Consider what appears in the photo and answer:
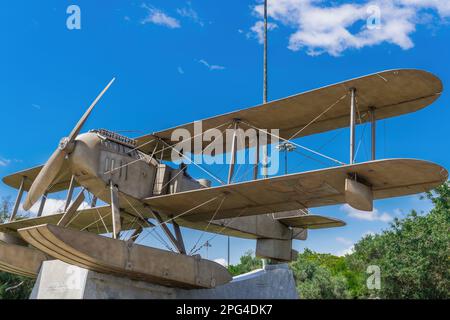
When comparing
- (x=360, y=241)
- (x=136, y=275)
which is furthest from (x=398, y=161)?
(x=360, y=241)

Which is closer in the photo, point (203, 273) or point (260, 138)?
point (203, 273)

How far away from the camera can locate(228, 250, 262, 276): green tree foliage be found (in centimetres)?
5542

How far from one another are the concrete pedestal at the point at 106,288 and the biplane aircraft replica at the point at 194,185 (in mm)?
401

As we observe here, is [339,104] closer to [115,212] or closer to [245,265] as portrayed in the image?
[115,212]

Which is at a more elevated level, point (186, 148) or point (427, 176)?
point (186, 148)

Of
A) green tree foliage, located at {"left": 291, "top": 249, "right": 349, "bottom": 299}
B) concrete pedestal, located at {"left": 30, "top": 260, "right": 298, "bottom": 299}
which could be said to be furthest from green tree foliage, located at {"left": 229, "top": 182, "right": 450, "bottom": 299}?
concrete pedestal, located at {"left": 30, "top": 260, "right": 298, "bottom": 299}

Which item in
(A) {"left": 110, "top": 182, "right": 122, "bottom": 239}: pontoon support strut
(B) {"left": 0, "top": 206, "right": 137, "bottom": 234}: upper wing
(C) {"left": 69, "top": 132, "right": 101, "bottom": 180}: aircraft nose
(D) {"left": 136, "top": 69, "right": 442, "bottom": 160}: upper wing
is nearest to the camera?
(D) {"left": 136, "top": 69, "right": 442, "bottom": 160}: upper wing

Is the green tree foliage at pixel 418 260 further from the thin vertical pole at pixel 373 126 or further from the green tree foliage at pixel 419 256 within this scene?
the thin vertical pole at pixel 373 126

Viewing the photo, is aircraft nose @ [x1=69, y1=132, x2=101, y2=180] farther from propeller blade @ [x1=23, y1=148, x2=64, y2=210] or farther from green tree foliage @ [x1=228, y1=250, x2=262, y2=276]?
green tree foliage @ [x1=228, y1=250, x2=262, y2=276]

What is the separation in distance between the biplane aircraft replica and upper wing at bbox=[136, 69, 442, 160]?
Answer: 1.0 inches

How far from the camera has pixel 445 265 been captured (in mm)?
27797

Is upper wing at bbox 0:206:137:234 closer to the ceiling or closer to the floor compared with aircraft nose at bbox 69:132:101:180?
closer to the floor
